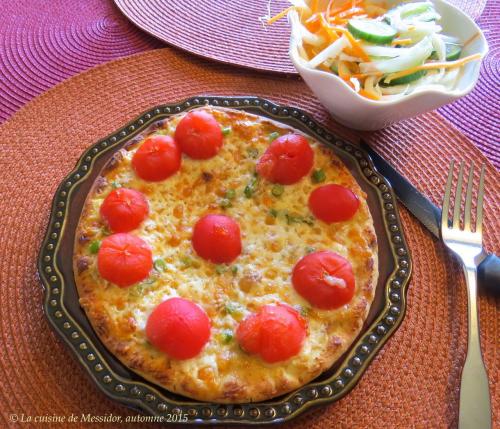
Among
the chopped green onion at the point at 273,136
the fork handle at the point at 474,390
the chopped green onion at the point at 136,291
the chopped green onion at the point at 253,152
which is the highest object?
the chopped green onion at the point at 273,136

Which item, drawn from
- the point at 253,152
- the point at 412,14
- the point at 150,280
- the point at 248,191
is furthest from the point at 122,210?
the point at 412,14

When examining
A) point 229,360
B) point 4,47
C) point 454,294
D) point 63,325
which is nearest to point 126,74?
point 4,47

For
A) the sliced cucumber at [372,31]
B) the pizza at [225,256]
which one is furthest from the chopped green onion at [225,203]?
the sliced cucumber at [372,31]

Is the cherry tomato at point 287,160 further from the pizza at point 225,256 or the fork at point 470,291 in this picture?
the fork at point 470,291

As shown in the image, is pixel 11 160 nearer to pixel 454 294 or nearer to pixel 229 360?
pixel 229 360

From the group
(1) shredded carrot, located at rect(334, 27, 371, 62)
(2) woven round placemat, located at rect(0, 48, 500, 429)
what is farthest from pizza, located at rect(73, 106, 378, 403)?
(1) shredded carrot, located at rect(334, 27, 371, 62)
